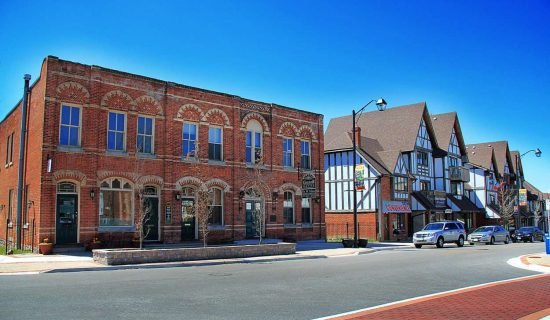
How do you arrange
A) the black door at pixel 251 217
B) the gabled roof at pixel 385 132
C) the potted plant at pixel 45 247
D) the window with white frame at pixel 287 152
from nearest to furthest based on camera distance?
the potted plant at pixel 45 247 → the black door at pixel 251 217 → the window with white frame at pixel 287 152 → the gabled roof at pixel 385 132

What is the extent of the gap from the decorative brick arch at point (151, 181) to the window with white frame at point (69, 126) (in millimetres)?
3403

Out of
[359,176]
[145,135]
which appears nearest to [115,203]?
[145,135]

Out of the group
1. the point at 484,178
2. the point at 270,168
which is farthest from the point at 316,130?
the point at 484,178

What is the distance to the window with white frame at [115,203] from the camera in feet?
77.4

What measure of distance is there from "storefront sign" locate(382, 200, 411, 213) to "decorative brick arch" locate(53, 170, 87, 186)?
24426 millimetres

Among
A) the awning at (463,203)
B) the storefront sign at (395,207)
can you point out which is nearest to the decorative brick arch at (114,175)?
the storefront sign at (395,207)

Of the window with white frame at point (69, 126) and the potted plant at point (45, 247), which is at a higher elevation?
the window with white frame at point (69, 126)

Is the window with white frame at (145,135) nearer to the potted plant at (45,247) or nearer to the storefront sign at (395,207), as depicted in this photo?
the potted plant at (45,247)

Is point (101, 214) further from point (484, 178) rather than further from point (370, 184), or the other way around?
point (484, 178)

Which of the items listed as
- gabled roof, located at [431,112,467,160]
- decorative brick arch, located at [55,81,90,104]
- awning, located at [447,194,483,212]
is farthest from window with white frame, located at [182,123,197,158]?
gabled roof, located at [431,112,467,160]

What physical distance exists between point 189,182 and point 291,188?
7782mm

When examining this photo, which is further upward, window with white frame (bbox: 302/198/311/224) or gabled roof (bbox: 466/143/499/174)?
gabled roof (bbox: 466/143/499/174)

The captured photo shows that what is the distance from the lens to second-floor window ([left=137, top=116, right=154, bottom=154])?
25312 mm

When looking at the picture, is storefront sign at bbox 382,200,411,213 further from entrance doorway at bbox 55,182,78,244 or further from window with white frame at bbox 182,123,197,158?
entrance doorway at bbox 55,182,78,244
